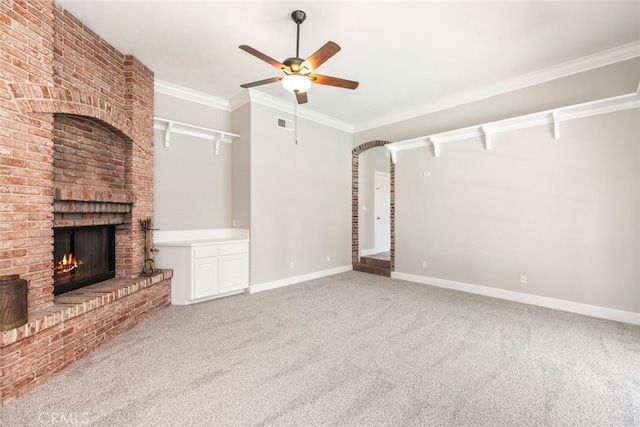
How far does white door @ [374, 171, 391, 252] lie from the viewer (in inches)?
289

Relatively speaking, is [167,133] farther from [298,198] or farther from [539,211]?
[539,211]

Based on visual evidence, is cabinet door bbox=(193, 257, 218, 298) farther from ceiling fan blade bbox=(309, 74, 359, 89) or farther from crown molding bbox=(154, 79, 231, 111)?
ceiling fan blade bbox=(309, 74, 359, 89)

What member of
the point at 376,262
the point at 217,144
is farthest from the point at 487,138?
the point at 217,144

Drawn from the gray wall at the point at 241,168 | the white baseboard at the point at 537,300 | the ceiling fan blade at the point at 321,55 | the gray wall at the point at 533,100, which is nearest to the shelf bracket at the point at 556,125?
the gray wall at the point at 533,100

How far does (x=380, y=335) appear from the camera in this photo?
3.10 meters

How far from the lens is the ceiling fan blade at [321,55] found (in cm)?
231

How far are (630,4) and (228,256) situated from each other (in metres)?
5.33

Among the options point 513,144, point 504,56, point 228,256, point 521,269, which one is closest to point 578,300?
point 521,269

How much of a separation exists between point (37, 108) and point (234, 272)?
2933mm

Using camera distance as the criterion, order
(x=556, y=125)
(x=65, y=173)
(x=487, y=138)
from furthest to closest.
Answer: (x=487, y=138), (x=556, y=125), (x=65, y=173)

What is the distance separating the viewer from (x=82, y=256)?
10.5 ft

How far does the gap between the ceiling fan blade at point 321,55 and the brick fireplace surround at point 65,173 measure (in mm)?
2257

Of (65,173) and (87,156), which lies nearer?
(65,173)

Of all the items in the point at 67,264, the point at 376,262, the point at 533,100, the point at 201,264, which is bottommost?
the point at 376,262
